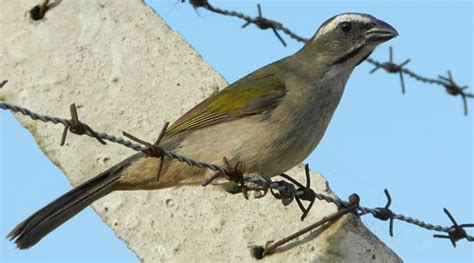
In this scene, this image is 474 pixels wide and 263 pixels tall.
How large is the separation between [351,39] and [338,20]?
197 millimetres

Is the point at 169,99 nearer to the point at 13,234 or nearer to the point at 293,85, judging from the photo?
the point at 293,85

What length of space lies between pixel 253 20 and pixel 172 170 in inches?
49.5

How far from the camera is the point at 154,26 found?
228 inches

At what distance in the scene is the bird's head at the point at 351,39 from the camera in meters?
6.28

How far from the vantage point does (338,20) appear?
651cm

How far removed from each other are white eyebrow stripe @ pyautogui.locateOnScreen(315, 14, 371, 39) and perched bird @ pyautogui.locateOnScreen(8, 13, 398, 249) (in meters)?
0.07

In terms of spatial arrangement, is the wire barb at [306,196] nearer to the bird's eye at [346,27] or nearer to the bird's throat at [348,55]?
the bird's throat at [348,55]

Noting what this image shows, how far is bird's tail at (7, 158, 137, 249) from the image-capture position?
4988 mm

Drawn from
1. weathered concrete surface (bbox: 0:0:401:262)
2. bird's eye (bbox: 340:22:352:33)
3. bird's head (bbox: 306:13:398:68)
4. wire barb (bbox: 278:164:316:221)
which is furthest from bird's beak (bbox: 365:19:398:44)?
wire barb (bbox: 278:164:316:221)

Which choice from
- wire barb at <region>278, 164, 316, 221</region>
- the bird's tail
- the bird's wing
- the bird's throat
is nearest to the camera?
the bird's tail

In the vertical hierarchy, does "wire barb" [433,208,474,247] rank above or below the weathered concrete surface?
below

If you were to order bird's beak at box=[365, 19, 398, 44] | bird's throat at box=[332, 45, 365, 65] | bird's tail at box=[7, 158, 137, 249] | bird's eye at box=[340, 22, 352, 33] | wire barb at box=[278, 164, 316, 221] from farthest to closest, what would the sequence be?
bird's eye at box=[340, 22, 352, 33]
bird's throat at box=[332, 45, 365, 65]
bird's beak at box=[365, 19, 398, 44]
wire barb at box=[278, 164, 316, 221]
bird's tail at box=[7, 158, 137, 249]

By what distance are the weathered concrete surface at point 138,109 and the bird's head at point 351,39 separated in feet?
3.13

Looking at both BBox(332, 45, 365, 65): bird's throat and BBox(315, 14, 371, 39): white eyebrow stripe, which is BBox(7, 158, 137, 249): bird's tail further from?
BBox(315, 14, 371, 39): white eyebrow stripe
